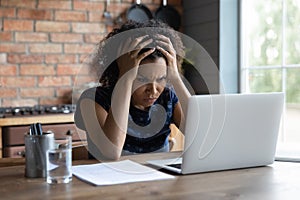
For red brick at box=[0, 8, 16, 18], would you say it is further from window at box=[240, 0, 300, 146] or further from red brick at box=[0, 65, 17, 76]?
window at box=[240, 0, 300, 146]

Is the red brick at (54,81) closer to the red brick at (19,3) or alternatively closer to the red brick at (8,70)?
the red brick at (8,70)

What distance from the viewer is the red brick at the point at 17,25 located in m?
3.02

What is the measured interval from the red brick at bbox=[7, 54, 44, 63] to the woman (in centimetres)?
137

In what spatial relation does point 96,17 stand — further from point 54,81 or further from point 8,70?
point 8,70

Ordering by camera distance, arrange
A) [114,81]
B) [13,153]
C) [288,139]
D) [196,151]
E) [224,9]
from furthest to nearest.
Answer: [224,9] → [288,139] → [13,153] → [114,81] → [196,151]

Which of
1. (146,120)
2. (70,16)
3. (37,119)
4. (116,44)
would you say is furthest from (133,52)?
(70,16)

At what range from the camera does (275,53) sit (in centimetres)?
309

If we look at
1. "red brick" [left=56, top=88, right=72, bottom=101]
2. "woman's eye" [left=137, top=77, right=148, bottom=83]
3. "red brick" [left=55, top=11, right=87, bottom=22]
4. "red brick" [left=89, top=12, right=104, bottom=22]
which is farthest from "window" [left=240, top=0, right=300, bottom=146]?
"woman's eye" [left=137, top=77, right=148, bottom=83]

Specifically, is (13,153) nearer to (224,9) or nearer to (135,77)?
(135,77)

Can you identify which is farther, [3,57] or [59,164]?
[3,57]

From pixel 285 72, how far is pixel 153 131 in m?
1.57

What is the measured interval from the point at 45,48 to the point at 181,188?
2309 millimetres

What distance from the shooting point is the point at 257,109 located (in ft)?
4.24

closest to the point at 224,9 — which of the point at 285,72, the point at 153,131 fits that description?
the point at 285,72
